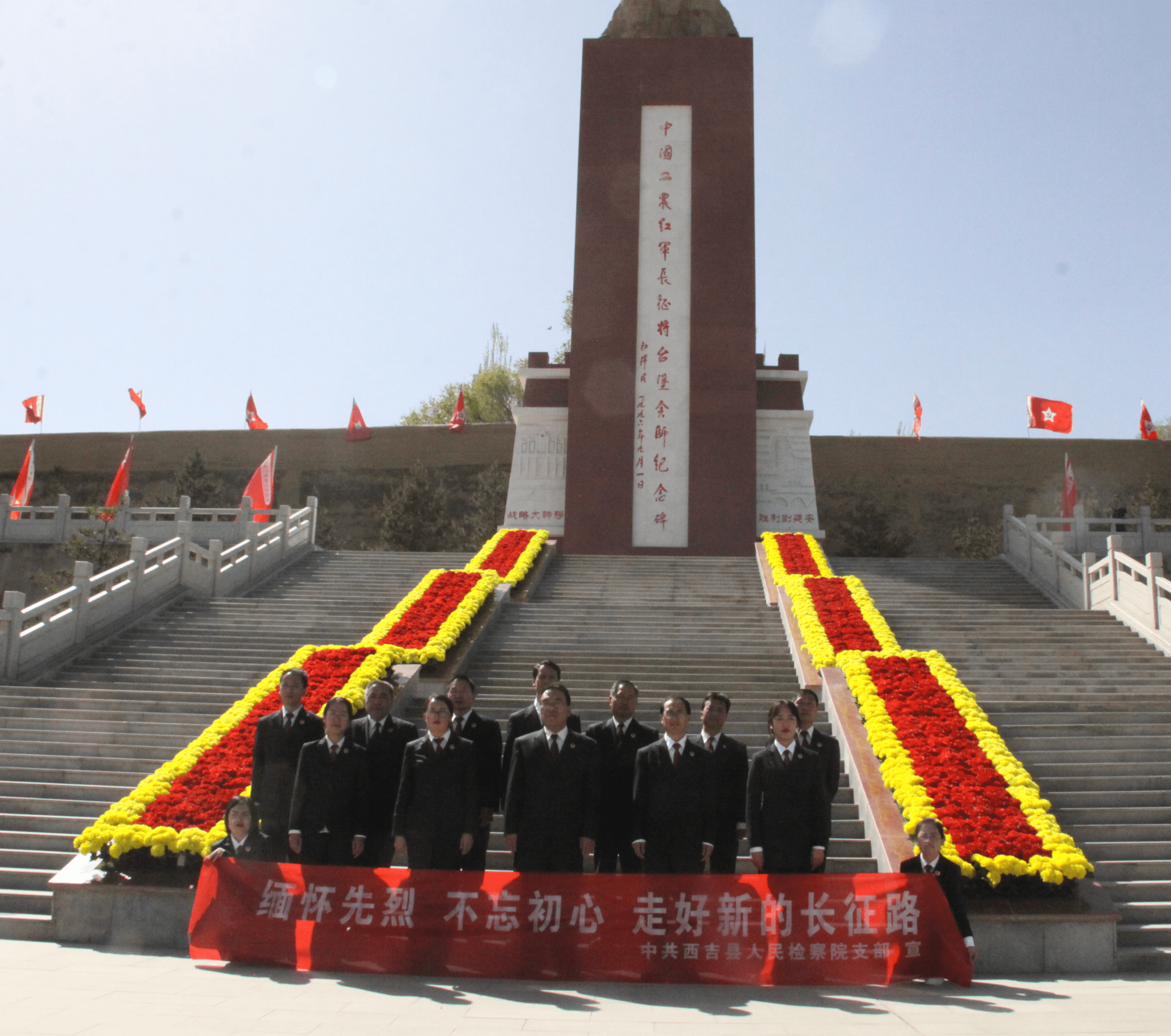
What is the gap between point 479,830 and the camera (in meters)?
3.88

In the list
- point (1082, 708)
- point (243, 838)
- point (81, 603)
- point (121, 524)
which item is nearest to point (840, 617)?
point (1082, 708)

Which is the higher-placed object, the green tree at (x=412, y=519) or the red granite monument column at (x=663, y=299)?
the red granite monument column at (x=663, y=299)

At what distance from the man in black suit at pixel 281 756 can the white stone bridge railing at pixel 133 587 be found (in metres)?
4.59

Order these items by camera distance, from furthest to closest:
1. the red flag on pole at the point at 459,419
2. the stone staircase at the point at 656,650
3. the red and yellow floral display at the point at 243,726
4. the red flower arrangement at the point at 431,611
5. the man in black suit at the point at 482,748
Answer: the red flag on pole at the point at 459,419 < the red flower arrangement at the point at 431,611 < the stone staircase at the point at 656,650 < the red and yellow floral display at the point at 243,726 < the man in black suit at the point at 482,748

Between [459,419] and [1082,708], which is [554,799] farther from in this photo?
[459,419]

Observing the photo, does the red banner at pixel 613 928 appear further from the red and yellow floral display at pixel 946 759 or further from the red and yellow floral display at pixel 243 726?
the red and yellow floral display at pixel 243 726

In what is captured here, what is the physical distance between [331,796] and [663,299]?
1144cm

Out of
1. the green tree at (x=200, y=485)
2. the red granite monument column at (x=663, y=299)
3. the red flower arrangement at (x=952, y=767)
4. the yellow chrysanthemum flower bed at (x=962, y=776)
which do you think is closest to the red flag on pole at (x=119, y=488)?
the green tree at (x=200, y=485)

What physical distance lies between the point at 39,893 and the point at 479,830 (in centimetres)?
221

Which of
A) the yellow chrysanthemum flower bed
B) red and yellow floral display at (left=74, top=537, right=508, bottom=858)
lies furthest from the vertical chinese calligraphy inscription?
the yellow chrysanthemum flower bed

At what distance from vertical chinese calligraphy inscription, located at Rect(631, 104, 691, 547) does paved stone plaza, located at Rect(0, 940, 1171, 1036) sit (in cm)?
1050

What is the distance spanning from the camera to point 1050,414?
52.5 ft

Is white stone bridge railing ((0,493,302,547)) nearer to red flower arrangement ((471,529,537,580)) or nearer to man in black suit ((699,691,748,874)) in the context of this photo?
red flower arrangement ((471,529,537,580))

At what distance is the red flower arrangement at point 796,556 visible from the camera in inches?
426
